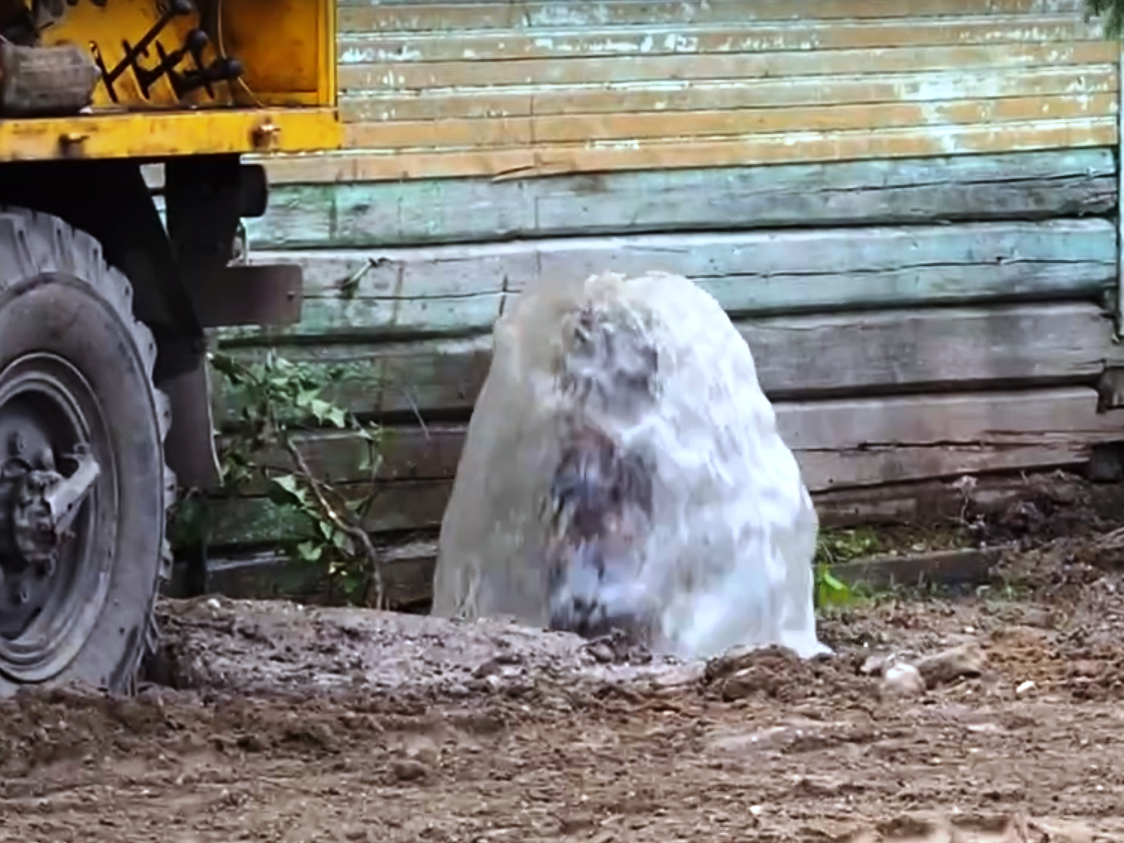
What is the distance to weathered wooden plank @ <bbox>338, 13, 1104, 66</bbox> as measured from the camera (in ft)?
26.4

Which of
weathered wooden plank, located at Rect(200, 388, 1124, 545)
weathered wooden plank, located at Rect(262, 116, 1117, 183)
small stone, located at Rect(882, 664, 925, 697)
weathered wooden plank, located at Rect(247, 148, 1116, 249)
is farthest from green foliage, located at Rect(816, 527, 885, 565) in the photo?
small stone, located at Rect(882, 664, 925, 697)

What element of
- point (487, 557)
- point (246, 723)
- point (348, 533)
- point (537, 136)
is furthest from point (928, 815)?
point (537, 136)

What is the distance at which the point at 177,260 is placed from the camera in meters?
6.13

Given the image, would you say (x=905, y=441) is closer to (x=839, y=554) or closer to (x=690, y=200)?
(x=839, y=554)

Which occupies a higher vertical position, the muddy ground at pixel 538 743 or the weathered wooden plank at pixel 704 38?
the weathered wooden plank at pixel 704 38

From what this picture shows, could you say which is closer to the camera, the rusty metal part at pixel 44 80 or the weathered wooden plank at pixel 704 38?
the rusty metal part at pixel 44 80

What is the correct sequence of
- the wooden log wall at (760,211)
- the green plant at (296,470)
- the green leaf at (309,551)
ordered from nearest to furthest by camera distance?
1. the green plant at (296,470)
2. the green leaf at (309,551)
3. the wooden log wall at (760,211)

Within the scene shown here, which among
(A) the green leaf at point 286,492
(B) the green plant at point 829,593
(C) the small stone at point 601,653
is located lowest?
(B) the green plant at point 829,593

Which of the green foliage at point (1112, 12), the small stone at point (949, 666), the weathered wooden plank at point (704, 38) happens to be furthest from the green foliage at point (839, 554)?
the small stone at point (949, 666)

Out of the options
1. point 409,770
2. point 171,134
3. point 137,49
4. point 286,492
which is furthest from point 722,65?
point 409,770

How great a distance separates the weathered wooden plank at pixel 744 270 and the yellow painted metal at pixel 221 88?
1.94m

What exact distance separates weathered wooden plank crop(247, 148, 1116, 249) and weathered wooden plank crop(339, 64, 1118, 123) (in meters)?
0.21

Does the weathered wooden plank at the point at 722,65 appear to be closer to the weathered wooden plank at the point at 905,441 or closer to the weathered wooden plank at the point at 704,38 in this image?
the weathered wooden plank at the point at 704,38

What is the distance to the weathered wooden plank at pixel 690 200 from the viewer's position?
8047 millimetres
